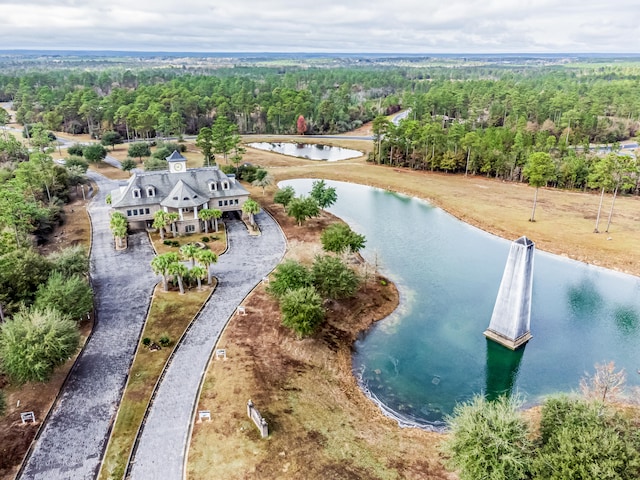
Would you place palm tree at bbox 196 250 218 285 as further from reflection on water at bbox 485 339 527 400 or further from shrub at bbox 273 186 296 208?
reflection on water at bbox 485 339 527 400

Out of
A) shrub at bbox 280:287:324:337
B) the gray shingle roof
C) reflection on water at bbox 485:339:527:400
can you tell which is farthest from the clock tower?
reflection on water at bbox 485:339:527:400

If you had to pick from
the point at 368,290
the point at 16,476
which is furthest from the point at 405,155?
the point at 16,476

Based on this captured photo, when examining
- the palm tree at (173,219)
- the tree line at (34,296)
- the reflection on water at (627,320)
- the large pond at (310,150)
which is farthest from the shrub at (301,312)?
the large pond at (310,150)

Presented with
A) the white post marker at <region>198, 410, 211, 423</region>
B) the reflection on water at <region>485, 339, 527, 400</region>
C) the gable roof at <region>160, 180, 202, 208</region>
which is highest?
the gable roof at <region>160, 180, 202, 208</region>

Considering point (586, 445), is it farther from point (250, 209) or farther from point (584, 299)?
point (250, 209)

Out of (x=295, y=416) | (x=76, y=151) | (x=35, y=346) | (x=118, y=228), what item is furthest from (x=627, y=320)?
(x=76, y=151)

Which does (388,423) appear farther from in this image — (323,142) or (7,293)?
(323,142)

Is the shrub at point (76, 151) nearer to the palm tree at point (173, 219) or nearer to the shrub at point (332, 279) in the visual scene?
the palm tree at point (173, 219)
